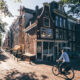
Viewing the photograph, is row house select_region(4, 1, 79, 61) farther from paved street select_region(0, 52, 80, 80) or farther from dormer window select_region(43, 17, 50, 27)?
paved street select_region(0, 52, 80, 80)

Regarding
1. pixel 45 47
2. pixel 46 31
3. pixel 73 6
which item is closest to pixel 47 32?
pixel 46 31

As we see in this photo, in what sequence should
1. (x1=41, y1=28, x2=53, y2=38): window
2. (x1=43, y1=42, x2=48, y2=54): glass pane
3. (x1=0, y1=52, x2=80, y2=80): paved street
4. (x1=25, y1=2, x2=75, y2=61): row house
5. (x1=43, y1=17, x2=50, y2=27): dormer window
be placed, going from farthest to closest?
(x1=43, y1=17, x2=50, y2=27): dormer window, (x1=41, y1=28, x2=53, y2=38): window, (x1=43, y1=42, x2=48, y2=54): glass pane, (x1=25, y1=2, x2=75, y2=61): row house, (x1=0, y1=52, x2=80, y2=80): paved street

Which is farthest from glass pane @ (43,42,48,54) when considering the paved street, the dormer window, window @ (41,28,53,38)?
the paved street

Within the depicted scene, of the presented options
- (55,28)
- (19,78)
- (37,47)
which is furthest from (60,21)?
(19,78)

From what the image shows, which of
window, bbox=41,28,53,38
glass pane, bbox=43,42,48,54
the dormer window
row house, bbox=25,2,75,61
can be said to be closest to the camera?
row house, bbox=25,2,75,61

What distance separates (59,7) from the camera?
67.5 ft

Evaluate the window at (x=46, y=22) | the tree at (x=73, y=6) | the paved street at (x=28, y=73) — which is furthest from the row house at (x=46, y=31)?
the paved street at (x=28, y=73)

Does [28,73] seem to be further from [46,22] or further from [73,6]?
[73,6]

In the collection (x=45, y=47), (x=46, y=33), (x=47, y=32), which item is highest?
(x=47, y=32)

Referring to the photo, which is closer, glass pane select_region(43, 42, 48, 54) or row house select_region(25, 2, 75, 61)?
row house select_region(25, 2, 75, 61)

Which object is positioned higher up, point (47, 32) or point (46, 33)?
point (47, 32)

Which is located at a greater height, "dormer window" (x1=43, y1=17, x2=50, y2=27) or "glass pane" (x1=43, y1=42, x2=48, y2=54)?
"dormer window" (x1=43, y1=17, x2=50, y2=27)

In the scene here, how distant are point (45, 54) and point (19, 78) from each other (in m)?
9.18

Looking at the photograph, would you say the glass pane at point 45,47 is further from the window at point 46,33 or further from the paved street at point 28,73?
the paved street at point 28,73
